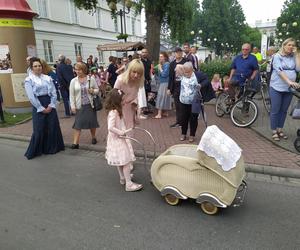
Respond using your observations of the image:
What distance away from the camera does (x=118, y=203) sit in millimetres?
4027

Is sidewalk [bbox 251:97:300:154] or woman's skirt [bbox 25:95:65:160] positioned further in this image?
woman's skirt [bbox 25:95:65:160]

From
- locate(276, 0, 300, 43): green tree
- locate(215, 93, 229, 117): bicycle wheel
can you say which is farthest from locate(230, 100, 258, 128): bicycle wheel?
locate(276, 0, 300, 43): green tree

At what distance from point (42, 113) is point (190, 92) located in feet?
9.83

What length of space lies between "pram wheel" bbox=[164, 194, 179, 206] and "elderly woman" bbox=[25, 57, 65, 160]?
10.7 ft

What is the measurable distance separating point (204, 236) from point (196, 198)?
532mm

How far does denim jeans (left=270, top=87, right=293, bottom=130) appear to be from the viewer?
593 cm

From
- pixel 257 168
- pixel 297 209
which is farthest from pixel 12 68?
pixel 297 209

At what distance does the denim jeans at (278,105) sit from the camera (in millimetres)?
5934

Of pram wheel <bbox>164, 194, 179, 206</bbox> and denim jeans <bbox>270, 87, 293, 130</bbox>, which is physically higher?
denim jeans <bbox>270, 87, 293, 130</bbox>

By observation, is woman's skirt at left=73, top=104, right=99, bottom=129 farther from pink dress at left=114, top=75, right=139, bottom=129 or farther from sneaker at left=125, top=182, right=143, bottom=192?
sneaker at left=125, top=182, right=143, bottom=192

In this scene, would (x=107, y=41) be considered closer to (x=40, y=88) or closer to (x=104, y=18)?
(x=104, y=18)


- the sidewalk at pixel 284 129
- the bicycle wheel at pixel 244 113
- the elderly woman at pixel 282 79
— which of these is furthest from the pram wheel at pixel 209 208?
the bicycle wheel at pixel 244 113

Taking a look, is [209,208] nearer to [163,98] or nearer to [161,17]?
[163,98]

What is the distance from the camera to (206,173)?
3539mm
